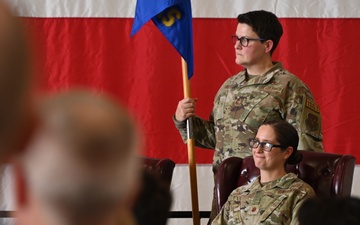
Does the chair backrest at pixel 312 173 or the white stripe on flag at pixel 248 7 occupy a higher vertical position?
the white stripe on flag at pixel 248 7

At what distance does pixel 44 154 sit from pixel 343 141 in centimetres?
412

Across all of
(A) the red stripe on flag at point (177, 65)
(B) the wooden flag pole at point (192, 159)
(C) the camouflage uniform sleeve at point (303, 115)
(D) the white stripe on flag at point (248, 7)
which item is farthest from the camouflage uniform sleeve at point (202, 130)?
(D) the white stripe on flag at point (248, 7)

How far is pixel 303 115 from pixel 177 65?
5.09ft

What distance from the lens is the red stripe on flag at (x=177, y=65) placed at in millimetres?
Result: 4176

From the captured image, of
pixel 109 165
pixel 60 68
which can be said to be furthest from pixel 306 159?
pixel 109 165

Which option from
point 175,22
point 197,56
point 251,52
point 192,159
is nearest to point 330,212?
point 251,52

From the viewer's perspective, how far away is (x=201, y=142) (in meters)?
3.08

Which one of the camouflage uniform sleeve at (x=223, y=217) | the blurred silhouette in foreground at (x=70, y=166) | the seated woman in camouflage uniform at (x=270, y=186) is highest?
the blurred silhouette in foreground at (x=70, y=166)

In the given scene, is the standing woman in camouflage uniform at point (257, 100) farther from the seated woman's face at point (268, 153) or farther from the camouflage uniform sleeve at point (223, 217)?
the camouflage uniform sleeve at point (223, 217)

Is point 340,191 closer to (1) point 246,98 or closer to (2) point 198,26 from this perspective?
(1) point 246,98

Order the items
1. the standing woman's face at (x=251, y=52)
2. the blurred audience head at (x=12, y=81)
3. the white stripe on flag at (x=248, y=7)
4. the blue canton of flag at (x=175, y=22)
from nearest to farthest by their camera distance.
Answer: the blurred audience head at (x=12, y=81)
the standing woman's face at (x=251, y=52)
the blue canton of flag at (x=175, y=22)
the white stripe on flag at (x=248, y=7)

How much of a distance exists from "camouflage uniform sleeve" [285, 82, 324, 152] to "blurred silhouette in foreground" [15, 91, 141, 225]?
2648 millimetres

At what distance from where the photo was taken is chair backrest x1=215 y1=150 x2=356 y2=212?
8.46 ft

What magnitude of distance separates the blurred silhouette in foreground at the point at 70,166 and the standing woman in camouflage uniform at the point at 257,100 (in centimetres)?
265
